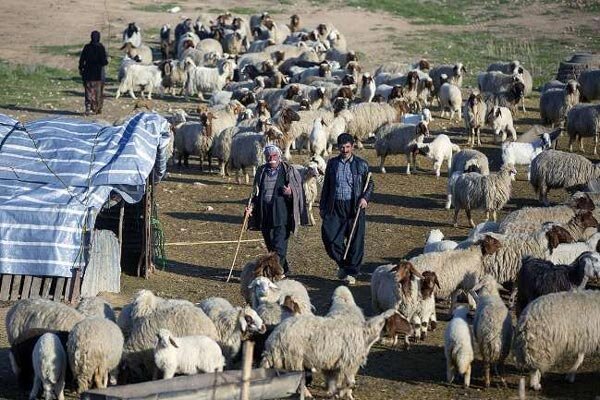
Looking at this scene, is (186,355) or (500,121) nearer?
(186,355)

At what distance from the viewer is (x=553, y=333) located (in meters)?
11.2

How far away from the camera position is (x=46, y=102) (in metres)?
29.9

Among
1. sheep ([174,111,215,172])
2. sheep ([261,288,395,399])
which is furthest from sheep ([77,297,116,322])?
sheep ([174,111,215,172])

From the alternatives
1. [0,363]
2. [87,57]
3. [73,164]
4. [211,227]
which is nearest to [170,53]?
[87,57]

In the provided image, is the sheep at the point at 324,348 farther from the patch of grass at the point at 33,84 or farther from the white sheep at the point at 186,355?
the patch of grass at the point at 33,84

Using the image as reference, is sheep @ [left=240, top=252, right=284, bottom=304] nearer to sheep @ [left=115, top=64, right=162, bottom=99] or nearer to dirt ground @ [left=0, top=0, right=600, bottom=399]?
dirt ground @ [left=0, top=0, right=600, bottom=399]

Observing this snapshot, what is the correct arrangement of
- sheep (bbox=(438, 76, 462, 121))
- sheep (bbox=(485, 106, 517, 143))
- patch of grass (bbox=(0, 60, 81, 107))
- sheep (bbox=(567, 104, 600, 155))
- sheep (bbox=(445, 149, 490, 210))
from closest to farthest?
sheep (bbox=(445, 149, 490, 210)) → sheep (bbox=(567, 104, 600, 155)) → sheep (bbox=(485, 106, 517, 143)) → sheep (bbox=(438, 76, 462, 121)) → patch of grass (bbox=(0, 60, 81, 107))

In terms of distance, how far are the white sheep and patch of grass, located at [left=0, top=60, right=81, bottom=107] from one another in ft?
64.0

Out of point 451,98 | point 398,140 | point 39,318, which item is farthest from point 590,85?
point 39,318

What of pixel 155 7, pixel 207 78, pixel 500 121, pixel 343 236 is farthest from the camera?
pixel 155 7

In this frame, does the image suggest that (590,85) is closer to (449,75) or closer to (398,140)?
(449,75)

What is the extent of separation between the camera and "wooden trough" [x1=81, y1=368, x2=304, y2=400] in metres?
10.0

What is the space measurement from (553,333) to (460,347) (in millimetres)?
837

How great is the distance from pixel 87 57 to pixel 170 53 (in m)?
9.61
